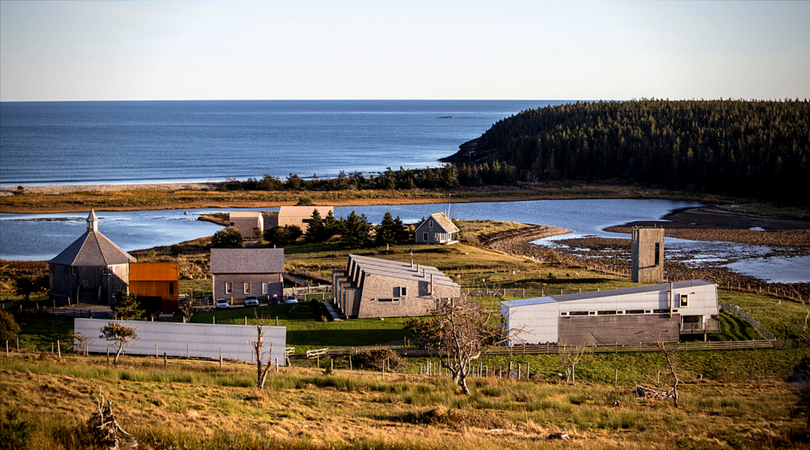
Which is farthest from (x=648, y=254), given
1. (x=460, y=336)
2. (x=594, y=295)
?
(x=460, y=336)

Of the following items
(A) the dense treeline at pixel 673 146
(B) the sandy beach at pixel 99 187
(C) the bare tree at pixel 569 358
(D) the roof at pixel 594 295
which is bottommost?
(C) the bare tree at pixel 569 358

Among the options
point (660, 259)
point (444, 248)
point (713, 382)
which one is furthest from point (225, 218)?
point (713, 382)

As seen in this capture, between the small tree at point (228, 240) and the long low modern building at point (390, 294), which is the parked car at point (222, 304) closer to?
the long low modern building at point (390, 294)

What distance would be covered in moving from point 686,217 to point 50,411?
78045mm

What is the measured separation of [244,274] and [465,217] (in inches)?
1797

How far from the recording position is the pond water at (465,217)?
5316 centimetres

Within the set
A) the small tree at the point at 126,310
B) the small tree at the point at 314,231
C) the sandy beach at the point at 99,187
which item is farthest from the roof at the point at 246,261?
the sandy beach at the point at 99,187

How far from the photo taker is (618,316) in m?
28.9

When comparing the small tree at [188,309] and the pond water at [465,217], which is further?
the pond water at [465,217]

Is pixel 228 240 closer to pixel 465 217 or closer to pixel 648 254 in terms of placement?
pixel 465 217

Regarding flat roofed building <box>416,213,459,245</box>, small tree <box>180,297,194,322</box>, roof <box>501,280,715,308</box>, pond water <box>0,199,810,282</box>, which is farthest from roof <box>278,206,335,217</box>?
roof <box>501,280,715,308</box>

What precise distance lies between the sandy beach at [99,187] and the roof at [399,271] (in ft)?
217

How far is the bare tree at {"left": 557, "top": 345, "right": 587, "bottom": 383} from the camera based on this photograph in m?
23.2

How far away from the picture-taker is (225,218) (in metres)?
74.2
